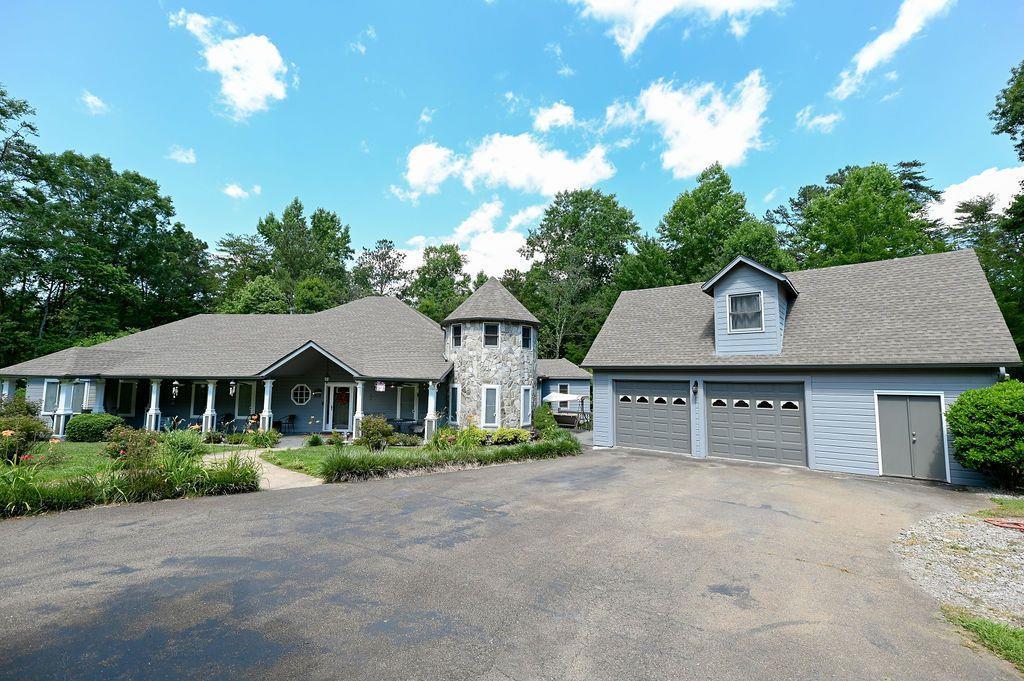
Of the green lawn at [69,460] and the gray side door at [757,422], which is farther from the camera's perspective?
the gray side door at [757,422]

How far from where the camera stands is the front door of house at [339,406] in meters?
20.9

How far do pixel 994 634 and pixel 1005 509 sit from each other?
707 centimetres

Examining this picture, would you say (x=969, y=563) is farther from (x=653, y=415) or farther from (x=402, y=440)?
(x=402, y=440)

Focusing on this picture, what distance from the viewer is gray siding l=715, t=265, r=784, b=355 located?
14.3 metres

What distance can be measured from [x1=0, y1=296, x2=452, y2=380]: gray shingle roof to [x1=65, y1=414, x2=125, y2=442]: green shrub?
236 cm

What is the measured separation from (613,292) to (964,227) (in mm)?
28577

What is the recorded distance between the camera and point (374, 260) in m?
55.9

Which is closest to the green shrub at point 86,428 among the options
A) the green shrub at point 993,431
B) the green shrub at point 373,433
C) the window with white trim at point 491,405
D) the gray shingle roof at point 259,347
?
the gray shingle roof at point 259,347

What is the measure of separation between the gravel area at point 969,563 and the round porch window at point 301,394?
70.8ft

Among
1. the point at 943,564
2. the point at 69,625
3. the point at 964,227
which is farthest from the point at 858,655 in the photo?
the point at 964,227

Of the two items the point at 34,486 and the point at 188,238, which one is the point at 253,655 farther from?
the point at 188,238

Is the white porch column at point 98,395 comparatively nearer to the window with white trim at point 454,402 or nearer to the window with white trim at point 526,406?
the window with white trim at point 454,402

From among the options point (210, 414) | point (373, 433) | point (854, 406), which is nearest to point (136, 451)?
point (373, 433)

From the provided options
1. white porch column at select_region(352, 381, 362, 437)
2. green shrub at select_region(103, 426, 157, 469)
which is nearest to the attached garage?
white porch column at select_region(352, 381, 362, 437)
